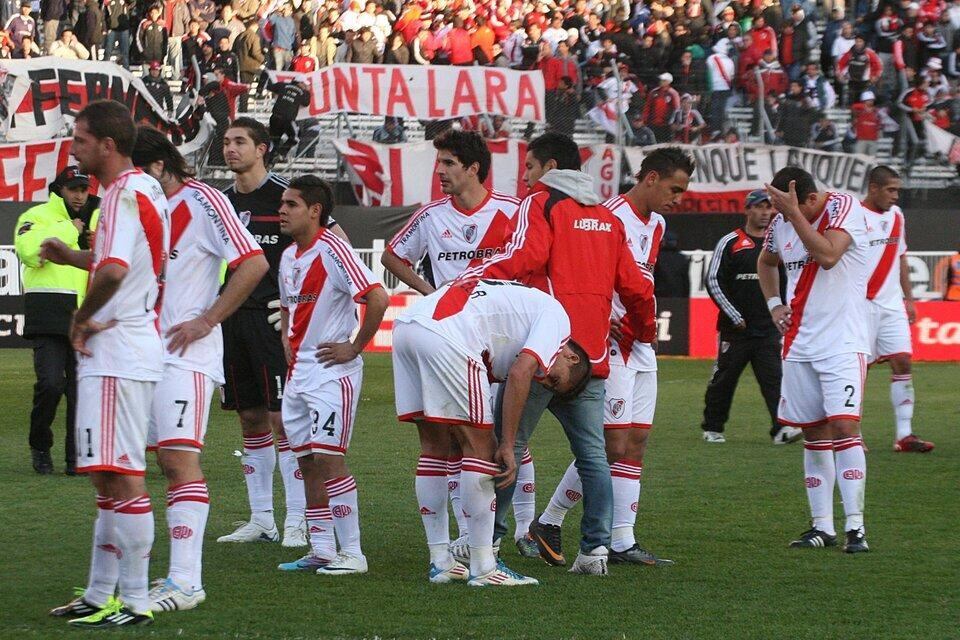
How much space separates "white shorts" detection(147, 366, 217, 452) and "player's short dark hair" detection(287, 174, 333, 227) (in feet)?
4.47

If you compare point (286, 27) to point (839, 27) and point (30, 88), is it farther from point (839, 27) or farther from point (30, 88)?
point (839, 27)

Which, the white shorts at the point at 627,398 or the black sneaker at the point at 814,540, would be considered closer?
the white shorts at the point at 627,398

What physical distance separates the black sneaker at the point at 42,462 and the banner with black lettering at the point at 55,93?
11453 mm

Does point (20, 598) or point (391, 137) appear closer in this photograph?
point (20, 598)

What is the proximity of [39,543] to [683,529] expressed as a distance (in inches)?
138

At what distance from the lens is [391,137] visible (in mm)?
23266

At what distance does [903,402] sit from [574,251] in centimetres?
653

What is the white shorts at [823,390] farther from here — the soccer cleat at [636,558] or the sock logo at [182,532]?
the sock logo at [182,532]

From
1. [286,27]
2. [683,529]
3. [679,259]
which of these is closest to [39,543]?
[683,529]

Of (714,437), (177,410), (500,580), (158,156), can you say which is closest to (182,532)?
(177,410)

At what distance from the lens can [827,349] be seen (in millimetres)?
7793

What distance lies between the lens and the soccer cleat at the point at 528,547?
7.50m

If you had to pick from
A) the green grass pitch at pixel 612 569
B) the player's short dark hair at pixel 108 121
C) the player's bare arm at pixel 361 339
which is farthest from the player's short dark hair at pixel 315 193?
the green grass pitch at pixel 612 569

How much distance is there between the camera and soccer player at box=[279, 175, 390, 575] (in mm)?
6805
